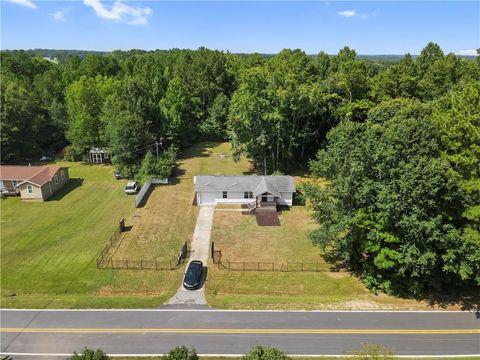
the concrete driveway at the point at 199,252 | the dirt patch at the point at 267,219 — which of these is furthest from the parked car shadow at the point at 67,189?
the dirt patch at the point at 267,219

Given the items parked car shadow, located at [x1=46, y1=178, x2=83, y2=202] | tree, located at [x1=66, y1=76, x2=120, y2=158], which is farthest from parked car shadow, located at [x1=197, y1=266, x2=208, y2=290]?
tree, located at [x1=66, y1=76, x2=120, y2=158]

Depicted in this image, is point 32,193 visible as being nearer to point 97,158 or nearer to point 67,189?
point 67,189

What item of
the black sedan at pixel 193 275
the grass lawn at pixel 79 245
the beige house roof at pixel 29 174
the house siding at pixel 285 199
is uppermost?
the beige house roof at pixel 29 174

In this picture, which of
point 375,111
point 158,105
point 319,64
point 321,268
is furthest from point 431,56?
point 321,268

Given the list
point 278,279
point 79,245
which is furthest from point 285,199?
point 79,245

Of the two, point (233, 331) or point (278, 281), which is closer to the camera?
point (233, 331)

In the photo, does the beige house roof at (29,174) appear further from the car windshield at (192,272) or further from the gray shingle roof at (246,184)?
the car windshield at (192,272)

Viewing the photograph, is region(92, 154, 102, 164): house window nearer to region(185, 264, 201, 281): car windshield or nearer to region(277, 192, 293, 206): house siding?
region(277, 192, 293, 206): house siding
